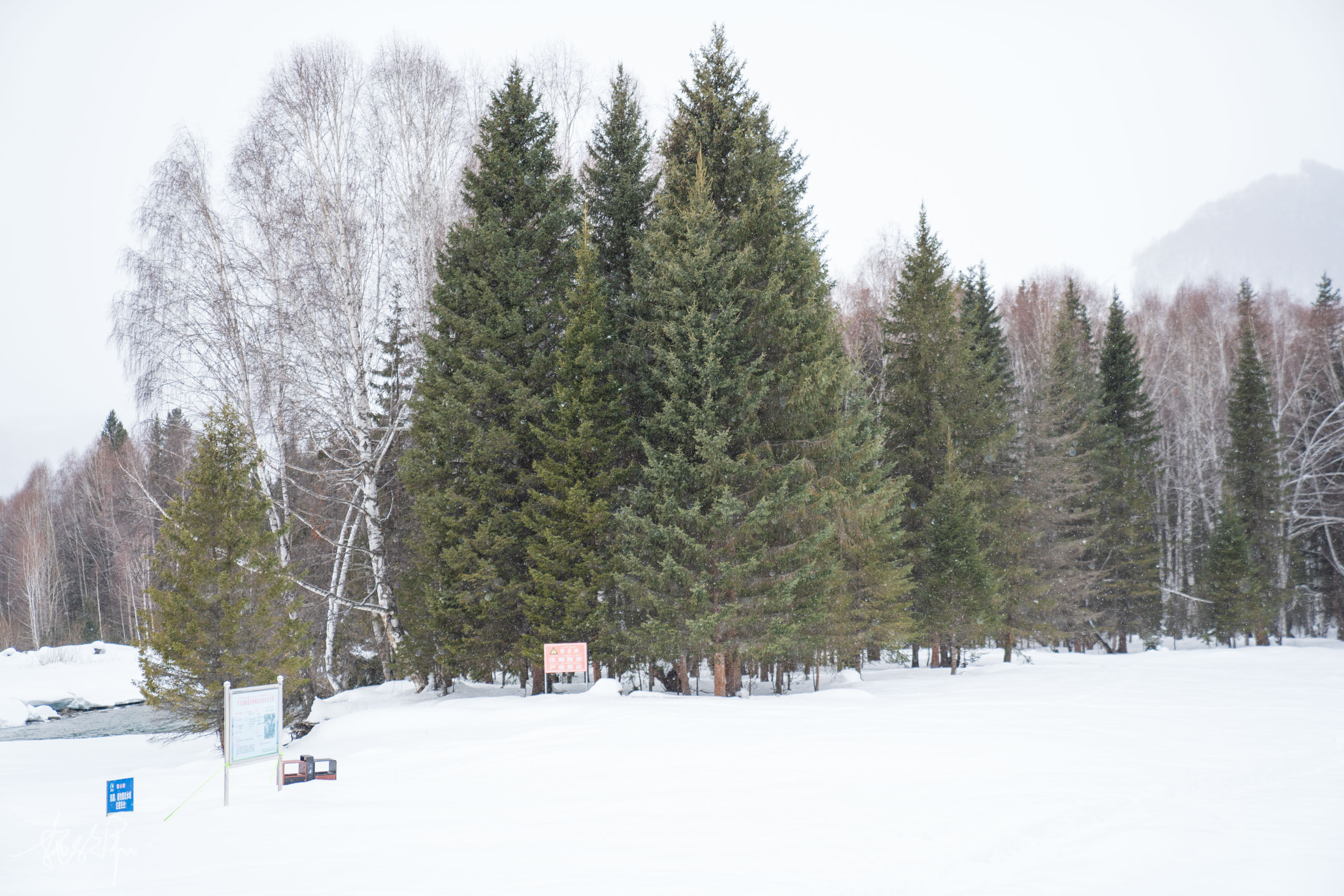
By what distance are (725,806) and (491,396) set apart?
34.2 feet

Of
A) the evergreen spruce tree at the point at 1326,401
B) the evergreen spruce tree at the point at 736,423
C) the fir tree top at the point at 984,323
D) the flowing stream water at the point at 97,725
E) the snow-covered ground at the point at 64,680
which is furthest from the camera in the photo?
the evergreen spruce tree at the point at 1326,401

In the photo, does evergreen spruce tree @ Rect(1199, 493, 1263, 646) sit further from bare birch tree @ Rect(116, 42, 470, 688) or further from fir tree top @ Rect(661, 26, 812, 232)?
bare birch tree @ Rect(116, 42, 470, 688)

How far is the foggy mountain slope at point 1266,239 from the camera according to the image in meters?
69.9

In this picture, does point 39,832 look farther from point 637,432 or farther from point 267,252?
point 267,252

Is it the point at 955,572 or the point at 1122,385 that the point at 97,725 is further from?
the point at 1122,385

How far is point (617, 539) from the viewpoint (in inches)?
581

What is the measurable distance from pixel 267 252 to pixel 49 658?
28773 mm

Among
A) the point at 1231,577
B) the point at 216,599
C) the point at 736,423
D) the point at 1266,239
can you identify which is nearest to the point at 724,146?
the point at 736,423

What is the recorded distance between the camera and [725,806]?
6941mm

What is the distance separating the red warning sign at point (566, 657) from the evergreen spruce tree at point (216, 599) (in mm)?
3961

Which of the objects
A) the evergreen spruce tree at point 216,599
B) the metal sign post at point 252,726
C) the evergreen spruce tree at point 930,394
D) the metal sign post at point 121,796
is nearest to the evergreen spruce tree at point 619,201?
the evergreen spruce tree at point 216,599

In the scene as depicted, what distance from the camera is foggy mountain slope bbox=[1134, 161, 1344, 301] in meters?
69.9

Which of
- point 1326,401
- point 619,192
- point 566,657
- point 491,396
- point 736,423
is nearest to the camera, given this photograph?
point 566,657

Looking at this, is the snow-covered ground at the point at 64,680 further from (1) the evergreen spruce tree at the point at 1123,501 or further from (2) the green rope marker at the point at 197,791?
(1) the evergreen spruce tree at the point at 1123,501
